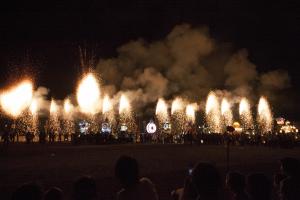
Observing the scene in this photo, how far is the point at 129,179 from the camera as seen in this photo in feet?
15.4

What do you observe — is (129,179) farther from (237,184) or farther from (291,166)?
(291,166)

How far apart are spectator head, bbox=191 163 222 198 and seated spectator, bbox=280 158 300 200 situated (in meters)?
2.24

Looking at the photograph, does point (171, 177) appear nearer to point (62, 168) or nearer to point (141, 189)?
point (62, 168)

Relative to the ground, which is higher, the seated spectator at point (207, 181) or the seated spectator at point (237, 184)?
the seated spectator at point (207, 181)

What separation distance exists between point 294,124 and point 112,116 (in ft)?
302

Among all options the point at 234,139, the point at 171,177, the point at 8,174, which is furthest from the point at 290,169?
the point at 234,139

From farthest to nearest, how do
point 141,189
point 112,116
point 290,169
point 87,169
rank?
point 112,116 → point 87,169 → point 290,169 → point 141,189

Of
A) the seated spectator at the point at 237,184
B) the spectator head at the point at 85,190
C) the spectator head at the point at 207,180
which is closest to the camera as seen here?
the spectator head at the point at 207,180

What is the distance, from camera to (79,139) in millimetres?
50094

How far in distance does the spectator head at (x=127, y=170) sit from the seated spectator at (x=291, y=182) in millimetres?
2746

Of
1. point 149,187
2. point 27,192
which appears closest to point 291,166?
point 149,187

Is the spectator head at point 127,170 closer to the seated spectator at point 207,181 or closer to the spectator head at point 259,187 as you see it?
the seated spectator at point 207,181

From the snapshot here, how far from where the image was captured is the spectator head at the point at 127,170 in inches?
182

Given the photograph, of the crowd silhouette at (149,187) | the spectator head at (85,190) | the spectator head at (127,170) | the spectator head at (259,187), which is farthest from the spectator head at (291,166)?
the spectator head at (85,190)
